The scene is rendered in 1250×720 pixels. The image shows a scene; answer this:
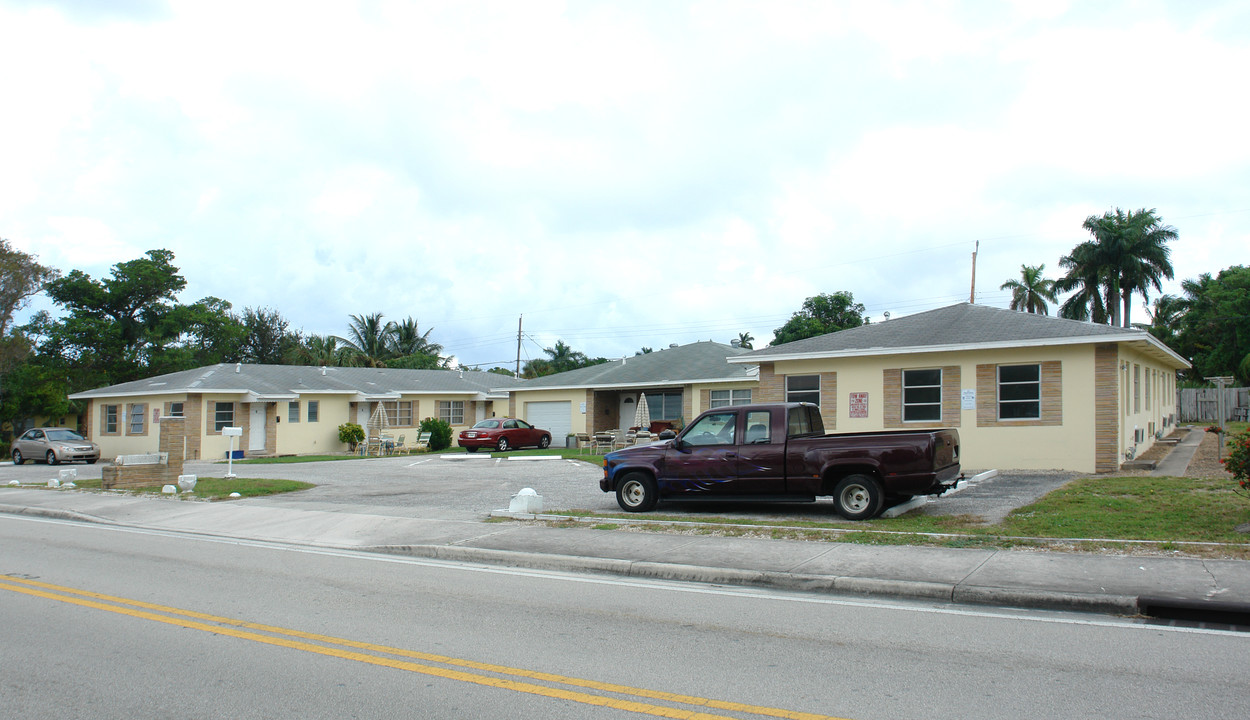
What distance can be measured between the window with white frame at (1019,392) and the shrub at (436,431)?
2459 cm

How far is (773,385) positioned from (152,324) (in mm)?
44415

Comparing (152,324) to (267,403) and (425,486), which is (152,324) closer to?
(267,403)

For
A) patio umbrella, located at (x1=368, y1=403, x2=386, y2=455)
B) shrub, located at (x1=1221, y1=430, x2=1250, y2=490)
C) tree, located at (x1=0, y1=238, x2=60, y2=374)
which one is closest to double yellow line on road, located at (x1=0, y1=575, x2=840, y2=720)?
shrub, located at (x1=1221, y1=430, x2=1250, y2=490)

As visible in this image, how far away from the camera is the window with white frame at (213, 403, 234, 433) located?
3381 centimetres

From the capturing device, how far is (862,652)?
241 inches

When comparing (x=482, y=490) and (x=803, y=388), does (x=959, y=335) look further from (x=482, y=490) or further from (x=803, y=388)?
(x=482, y=490)

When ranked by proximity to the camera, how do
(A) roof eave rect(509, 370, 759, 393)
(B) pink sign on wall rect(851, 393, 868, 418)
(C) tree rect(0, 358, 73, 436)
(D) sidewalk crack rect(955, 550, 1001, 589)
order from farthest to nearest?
(C) tree rect(0, 358, 73, 436) < (A) roof eave rect(509, 370, 759, 393) < (B) pink sign on wall rect(851, 393, 868, 418) < (D) sidewalk crack rect(955, 550, 1001, 589)

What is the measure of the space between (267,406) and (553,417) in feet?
39.3

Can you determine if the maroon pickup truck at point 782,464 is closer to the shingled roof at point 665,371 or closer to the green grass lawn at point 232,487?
the green grass lawn at point 232,487

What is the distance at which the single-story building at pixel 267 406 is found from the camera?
33.6m

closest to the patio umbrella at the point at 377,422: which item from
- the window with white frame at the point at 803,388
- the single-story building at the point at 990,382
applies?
the single-story building at the point at 990,382

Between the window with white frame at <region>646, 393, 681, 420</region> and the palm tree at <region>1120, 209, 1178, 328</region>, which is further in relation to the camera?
the palm tree at <region>1120, 209, 1178, 328</region>

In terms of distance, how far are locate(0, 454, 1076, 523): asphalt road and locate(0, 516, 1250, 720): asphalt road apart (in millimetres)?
5268

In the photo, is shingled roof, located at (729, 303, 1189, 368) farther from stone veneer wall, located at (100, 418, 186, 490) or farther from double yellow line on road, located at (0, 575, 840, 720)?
double yellow line on road, located at (0, 575, 840, 720)
